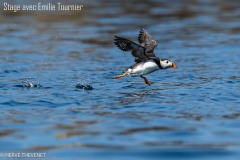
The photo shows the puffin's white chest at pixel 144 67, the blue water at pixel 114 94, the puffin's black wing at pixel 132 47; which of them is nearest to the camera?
the blue water at pixel 114 94

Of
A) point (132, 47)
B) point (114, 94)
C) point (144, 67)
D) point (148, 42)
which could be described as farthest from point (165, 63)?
point (114, 94)

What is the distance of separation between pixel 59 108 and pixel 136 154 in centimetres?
330

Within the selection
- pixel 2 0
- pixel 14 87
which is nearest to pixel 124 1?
pixel 2 0

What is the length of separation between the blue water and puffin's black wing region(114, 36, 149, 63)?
778mm

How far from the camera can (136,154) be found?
27.3 feet

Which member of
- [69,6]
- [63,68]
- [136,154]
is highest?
[69,6]

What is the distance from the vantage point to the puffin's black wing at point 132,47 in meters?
12.6

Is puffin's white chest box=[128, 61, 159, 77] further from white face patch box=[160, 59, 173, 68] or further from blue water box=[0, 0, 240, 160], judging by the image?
blue water box=[0, 0, 240, 160]

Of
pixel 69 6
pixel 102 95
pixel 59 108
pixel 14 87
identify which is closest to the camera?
pixel 59 108

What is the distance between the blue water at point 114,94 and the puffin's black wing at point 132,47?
0.78 metres

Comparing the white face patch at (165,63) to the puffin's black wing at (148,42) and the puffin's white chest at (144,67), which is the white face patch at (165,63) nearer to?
the puffin's white chest at (144,67)

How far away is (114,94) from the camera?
504 inches

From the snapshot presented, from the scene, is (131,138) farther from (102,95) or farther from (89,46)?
(89,46)

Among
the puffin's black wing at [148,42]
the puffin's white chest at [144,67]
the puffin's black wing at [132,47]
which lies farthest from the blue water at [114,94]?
the puffin's black wing at [148,42]
